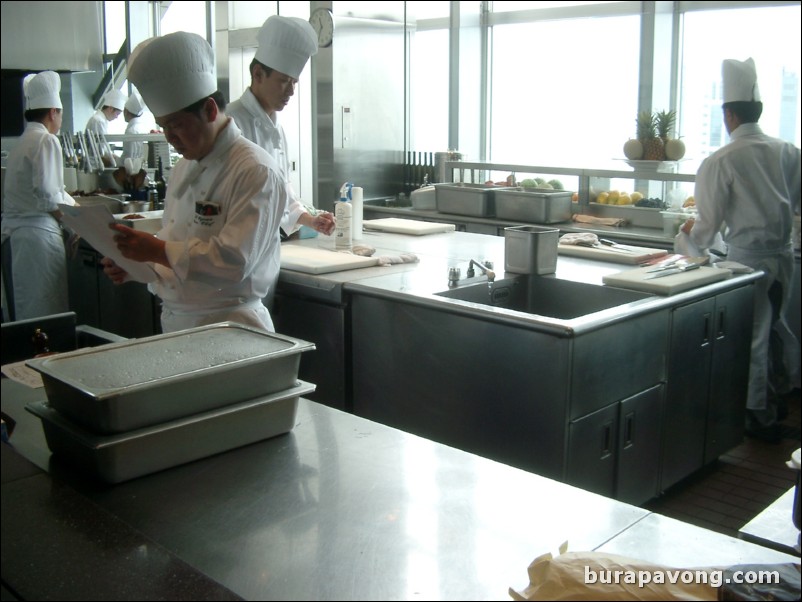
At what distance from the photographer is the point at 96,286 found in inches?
192


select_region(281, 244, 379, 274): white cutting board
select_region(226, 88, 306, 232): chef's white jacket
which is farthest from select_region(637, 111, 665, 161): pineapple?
select_region(226, 88, 306, 232): chef's white jacket

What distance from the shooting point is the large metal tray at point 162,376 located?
1380 mm

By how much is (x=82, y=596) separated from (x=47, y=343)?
1.26m

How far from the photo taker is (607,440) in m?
2.71

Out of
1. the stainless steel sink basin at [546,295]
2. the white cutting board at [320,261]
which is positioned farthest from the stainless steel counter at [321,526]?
the white cutting board at [320,261]

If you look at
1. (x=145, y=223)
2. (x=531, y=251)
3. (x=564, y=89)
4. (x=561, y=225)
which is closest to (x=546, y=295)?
(x=531, y=251)

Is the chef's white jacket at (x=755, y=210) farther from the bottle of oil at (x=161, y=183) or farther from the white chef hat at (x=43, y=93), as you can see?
the white chef hat at (x=43, y=93)

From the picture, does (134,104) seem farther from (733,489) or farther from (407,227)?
(733,489)

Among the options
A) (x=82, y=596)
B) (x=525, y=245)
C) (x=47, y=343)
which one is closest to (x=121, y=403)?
(x=82, y=596)

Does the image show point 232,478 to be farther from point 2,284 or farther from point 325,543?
point 2,284

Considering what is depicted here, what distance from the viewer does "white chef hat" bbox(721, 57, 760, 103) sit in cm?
393

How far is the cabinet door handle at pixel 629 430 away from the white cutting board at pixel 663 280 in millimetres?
472

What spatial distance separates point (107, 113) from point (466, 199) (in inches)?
95.5

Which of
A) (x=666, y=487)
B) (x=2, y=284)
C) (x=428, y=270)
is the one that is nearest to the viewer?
(x=666, y=487)
